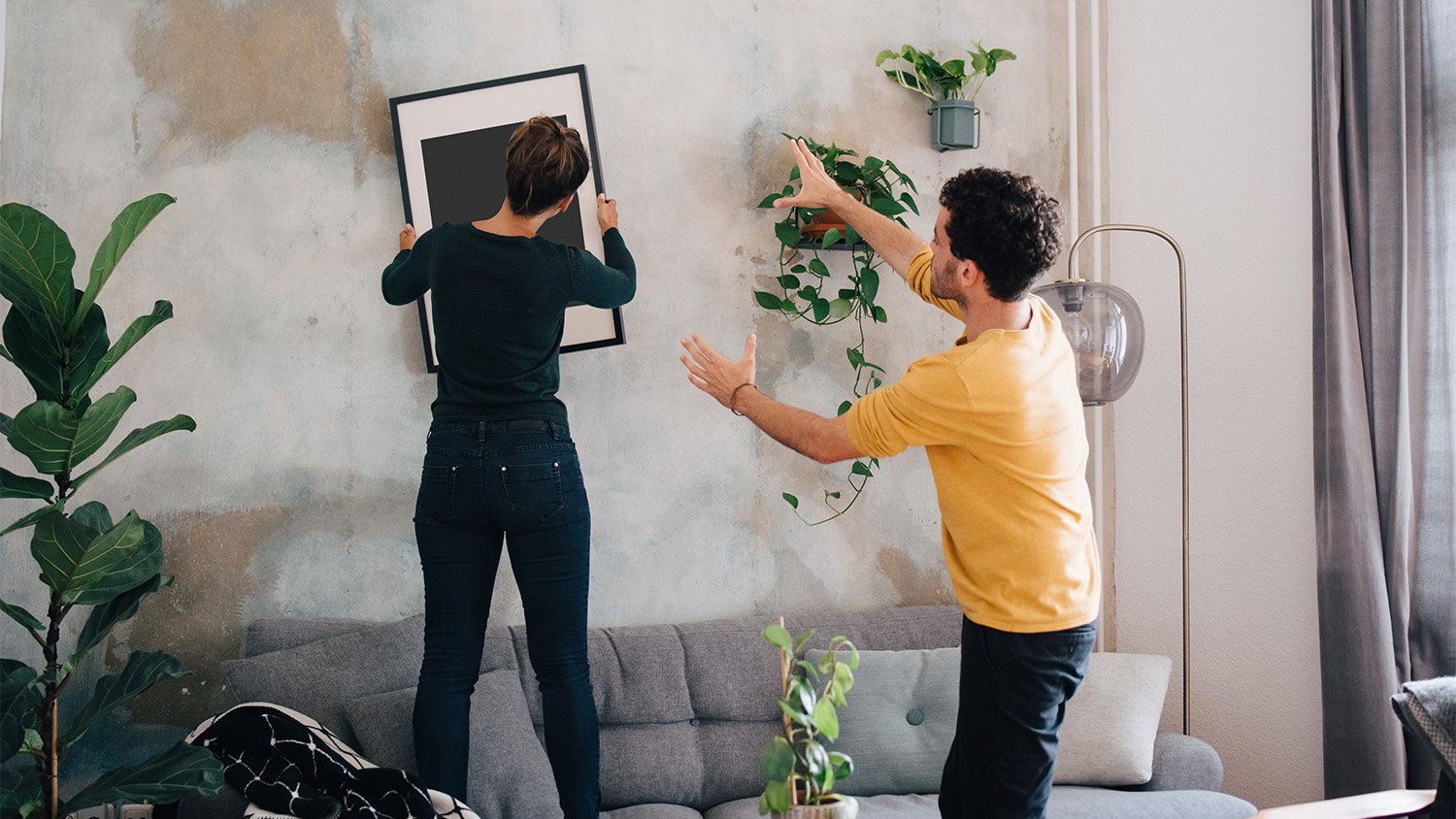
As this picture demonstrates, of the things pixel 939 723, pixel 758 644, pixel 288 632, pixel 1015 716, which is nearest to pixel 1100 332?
pixel 939 723

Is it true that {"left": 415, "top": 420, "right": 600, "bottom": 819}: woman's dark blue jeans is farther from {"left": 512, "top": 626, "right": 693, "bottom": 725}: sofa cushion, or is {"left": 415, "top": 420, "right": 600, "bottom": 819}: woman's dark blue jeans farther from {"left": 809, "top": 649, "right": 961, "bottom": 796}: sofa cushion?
{"left": 809, "top": 649, "right": 961, "bottom": 796}: sofa cushion

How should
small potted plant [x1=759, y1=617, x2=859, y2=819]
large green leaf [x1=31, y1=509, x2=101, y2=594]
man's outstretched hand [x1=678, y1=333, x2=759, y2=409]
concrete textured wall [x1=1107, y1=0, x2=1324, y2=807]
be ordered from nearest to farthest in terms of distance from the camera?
small potted plant [x1=759, y1=617, x2=859, y2=819]
large green leaf [x1=31, y1=509, x2=101, y2=594]
man's outstretched hand [x1=678, y1=333, x2=759, y2=409]
concrete textured wall [x1=1107, y1=0, x2=1324, y2=807]

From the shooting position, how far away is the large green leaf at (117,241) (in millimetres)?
2148

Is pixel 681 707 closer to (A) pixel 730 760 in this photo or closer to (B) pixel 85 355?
(A) pixel 730 760

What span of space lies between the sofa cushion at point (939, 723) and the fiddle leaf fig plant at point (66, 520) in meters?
1.51

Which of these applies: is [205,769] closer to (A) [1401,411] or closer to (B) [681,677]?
(B) [681,677]

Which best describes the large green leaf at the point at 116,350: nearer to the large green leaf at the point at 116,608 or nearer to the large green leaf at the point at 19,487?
the large green leaf at the point at 19,487

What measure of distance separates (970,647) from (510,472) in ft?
3.30

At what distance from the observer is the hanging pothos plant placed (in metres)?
3.24

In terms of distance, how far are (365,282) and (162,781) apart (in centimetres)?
140

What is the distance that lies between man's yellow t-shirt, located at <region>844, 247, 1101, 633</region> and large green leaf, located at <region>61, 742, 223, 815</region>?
4.49 ft

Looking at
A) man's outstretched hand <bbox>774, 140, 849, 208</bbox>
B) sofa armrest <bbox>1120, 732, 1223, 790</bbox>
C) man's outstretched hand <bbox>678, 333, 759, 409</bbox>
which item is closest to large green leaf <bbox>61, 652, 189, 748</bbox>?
man's outstretched hand <bbox>678, 333, 759, 409</bbox>

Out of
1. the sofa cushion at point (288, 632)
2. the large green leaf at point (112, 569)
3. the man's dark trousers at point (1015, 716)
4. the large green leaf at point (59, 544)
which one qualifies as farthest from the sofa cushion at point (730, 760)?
the large green leaf at point (59, 544)

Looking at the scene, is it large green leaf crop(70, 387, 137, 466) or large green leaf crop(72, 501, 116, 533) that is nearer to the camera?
large green leaf crop(70, 387, 137, 466)
